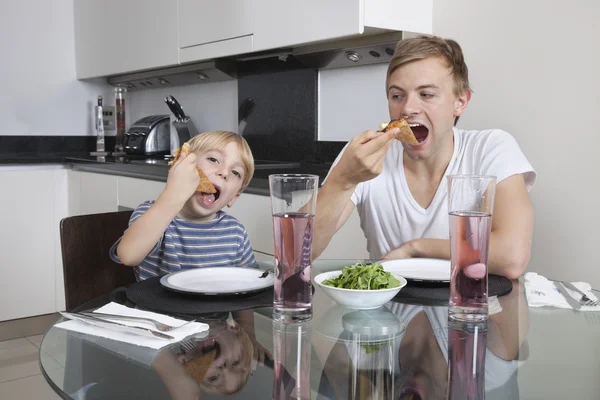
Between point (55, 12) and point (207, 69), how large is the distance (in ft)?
4.74

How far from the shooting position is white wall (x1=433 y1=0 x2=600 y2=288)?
1.82 metres

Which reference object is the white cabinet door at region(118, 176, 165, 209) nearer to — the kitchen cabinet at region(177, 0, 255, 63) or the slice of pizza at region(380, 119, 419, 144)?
the kitchen cabinet at region(177, 0, 255, 63)

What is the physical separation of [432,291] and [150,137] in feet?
9.27

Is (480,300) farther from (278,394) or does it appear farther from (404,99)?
(404,99)

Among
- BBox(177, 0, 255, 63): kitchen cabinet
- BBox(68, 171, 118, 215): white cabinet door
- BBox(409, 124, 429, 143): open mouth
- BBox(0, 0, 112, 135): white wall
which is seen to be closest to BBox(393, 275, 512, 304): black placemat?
BBox(409, 124, 429, 143): open mouth

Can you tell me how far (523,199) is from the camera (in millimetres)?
1485

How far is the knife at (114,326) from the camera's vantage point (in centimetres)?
87

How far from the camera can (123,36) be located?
141 inches

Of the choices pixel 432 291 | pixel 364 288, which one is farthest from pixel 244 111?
pixel 364 288

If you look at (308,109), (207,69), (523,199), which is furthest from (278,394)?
(207,69)

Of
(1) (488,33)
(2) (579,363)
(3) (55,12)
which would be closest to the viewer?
(2) (579,363)

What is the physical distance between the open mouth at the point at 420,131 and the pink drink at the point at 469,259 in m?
0.72

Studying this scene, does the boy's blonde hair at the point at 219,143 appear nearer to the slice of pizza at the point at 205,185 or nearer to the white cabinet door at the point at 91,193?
the slice of pizza at the point at 205,185

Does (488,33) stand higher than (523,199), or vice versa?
(488,33)
